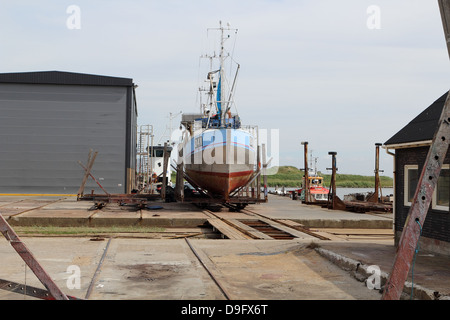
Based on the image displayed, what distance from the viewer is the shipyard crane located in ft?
18.2

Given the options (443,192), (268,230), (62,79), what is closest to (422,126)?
(443,192)

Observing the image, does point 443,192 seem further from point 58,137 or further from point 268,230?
point 58,137

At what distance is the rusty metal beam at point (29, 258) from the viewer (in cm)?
603

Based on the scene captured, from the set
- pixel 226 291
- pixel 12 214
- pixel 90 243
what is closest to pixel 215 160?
pixel 12 214

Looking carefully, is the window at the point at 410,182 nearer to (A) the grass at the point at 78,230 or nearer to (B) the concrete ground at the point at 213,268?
(B) the concrete ground at the point at 213,268

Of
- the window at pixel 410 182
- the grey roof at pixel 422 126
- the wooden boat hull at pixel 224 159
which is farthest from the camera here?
the wooden boat hull at pixel 224 159

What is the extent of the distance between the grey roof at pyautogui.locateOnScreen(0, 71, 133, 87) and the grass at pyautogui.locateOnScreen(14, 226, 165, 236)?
22635 mm

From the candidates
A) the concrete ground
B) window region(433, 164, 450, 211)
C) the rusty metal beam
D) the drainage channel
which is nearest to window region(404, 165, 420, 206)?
window region(433, 164, 450, 211)

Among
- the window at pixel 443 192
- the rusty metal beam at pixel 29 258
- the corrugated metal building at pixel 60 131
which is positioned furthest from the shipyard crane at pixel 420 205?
the corrugated metal building at pixel 60 131

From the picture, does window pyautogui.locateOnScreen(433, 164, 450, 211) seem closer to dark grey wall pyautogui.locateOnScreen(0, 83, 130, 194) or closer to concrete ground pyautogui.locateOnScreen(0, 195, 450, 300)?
concrete ground pyautogui.locateOnScreen(0, 195, 450, 300)

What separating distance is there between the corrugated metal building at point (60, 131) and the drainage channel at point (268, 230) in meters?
21.6
